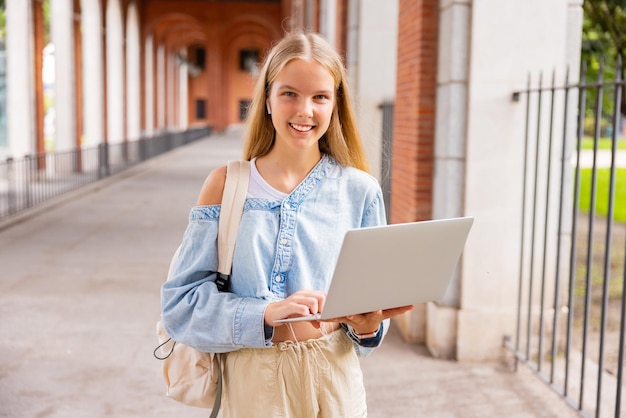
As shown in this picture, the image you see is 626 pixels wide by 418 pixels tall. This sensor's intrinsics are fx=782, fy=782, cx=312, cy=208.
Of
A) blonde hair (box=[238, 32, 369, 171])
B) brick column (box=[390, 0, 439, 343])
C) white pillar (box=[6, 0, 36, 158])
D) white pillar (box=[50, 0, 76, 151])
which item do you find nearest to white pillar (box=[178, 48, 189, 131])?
white pillar (box=[50, 0, 76, 151])

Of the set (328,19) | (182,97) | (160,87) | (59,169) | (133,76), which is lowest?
(59,169)

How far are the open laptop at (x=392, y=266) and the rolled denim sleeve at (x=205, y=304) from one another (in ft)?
0.47

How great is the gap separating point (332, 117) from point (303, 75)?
0.23 meters

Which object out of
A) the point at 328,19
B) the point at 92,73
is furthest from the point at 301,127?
the point at 92,73

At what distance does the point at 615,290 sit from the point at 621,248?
3.02m

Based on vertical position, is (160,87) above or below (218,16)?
below

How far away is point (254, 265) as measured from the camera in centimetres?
211

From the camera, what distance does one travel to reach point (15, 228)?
11172mm

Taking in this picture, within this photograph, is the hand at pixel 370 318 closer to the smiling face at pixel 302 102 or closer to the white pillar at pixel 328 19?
the smiling face at pixel 302 102

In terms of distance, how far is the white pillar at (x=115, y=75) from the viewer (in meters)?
27.7

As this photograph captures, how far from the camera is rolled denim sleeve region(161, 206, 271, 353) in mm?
2068

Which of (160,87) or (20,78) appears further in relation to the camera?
(160,87)

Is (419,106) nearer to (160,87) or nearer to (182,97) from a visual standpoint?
(160,87)

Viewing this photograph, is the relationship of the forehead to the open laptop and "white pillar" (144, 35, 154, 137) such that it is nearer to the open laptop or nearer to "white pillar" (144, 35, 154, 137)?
the open laptop
